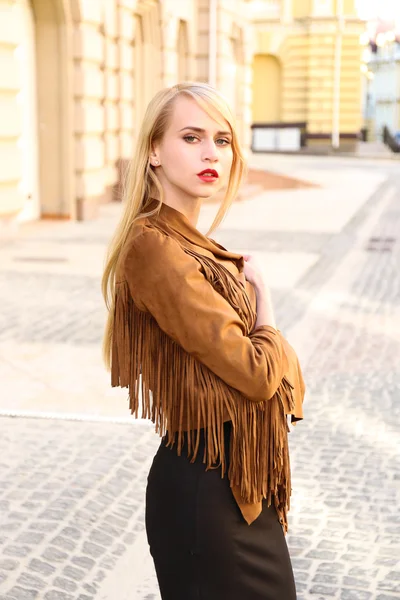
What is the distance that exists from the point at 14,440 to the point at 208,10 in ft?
58.3

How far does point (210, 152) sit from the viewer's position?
202 cm

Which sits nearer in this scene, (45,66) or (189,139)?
(189,139)

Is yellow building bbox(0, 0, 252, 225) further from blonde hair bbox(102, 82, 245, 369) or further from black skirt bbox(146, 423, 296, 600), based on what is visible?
black skirt bbox(146, 423, 296, 600)

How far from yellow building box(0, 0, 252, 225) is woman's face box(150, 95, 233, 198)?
1063 centimetres

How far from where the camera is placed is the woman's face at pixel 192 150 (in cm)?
202

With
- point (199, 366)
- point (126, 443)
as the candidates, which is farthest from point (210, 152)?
point (126, 443)

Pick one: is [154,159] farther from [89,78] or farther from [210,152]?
[89,78]

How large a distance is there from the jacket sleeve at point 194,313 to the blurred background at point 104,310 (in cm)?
167

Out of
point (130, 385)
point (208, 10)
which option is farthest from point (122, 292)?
point (208, 10)

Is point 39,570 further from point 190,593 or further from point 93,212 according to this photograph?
point 93,212

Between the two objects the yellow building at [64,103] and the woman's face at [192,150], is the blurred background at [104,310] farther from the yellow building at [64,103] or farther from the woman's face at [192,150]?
the woman's face at [192,150]

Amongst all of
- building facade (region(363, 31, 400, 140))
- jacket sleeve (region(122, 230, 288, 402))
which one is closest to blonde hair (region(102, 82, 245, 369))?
jacket sleeve (region(122, 230, 288, 402))

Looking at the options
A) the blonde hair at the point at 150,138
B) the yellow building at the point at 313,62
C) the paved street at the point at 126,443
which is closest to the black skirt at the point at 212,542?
the blonde hair at the point at 150,138

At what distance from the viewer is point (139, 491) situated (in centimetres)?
421
